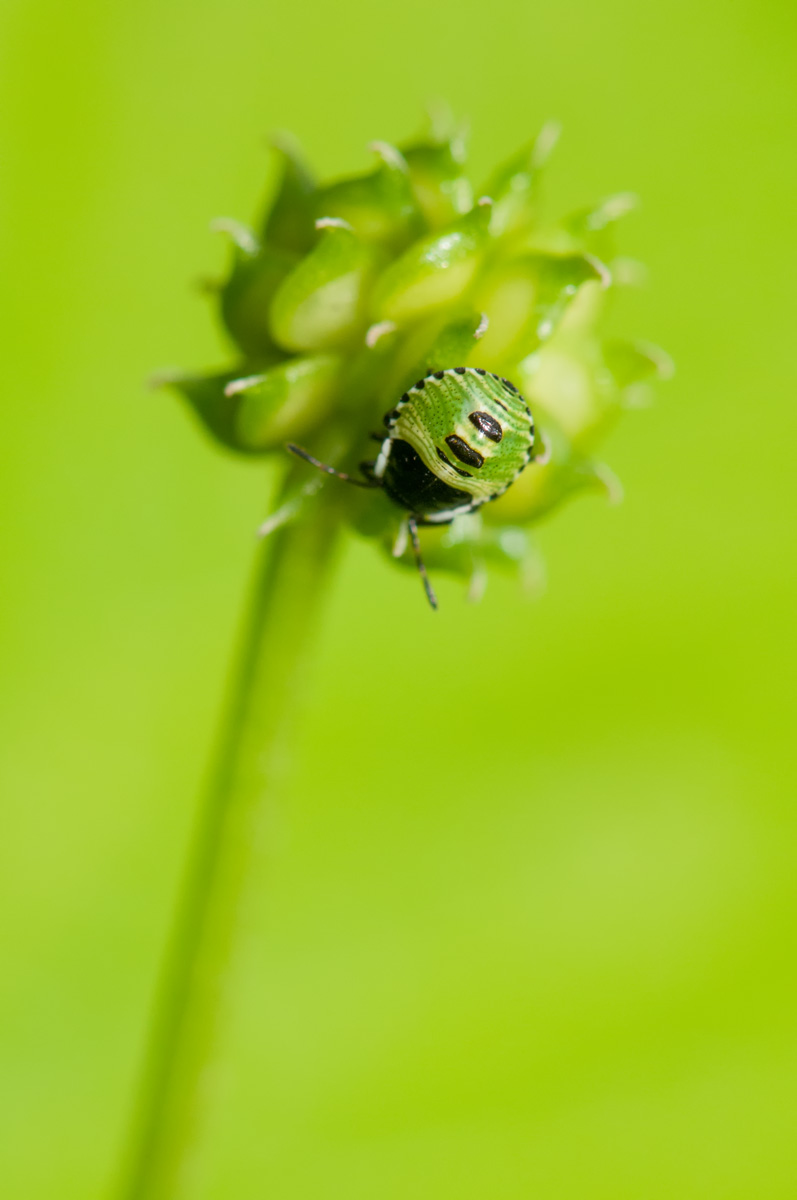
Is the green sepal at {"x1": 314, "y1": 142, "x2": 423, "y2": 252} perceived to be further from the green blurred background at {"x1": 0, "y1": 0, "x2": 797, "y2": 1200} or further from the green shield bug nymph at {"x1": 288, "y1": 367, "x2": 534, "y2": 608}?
the green blurred background at {"x1": 0, "y1": 0, "x2": 797, "y2": 1200}

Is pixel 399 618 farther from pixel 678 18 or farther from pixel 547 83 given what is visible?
pixel 678 18

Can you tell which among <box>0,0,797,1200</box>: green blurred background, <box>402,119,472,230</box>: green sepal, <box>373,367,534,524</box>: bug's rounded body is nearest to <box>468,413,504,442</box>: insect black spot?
<box>373,367,534,524</box>: bug's rounded body

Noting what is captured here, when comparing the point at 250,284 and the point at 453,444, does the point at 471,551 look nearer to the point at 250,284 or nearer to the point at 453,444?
the point at 453,444

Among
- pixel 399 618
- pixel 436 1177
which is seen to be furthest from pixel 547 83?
pixel 436 1177

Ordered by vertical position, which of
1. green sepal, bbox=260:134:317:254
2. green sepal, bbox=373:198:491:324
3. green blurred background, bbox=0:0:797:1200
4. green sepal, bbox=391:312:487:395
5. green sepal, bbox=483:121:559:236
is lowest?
green blurred background, bbox=0:0:797:1200

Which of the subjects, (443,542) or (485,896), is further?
(485,896)

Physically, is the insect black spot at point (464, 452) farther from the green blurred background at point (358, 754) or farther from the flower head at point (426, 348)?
the green blurred background at point (358, 754)

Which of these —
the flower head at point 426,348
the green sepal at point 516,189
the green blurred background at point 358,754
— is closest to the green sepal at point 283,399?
the flower head at point 426,348
